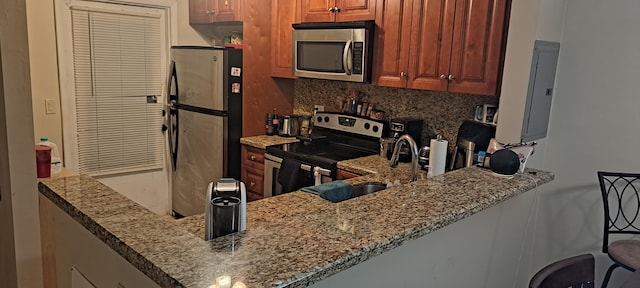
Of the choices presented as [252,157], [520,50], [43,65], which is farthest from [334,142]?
[43,65]

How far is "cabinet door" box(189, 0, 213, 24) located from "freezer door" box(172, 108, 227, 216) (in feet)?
2.81

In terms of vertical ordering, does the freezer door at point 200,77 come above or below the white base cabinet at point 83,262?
above

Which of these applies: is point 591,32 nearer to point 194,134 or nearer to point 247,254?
point 247,254

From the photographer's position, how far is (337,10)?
3.32 m

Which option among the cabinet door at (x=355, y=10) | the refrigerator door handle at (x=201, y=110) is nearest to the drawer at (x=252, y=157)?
the refrigerator door handle at (x=201, y=110)

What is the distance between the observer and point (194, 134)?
4023mm

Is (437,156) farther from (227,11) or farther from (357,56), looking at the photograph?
(227,11)

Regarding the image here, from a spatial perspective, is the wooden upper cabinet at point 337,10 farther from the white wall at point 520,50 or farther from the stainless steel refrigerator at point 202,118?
the white wall at point 520,50

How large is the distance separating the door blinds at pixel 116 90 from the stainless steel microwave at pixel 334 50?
148cm

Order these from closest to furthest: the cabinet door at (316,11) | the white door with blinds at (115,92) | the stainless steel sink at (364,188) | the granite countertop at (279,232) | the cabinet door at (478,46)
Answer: the granite countertop at (279,232), the stainless steel sink at (364,188), the cabinet door at (478,46), the cabinet door at (316,11), the white door with blinds at (115,92)

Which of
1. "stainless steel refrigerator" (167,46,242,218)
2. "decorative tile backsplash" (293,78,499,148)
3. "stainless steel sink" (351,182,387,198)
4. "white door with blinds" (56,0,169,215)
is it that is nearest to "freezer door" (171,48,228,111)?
"stainless steel refrigerator" (167,46,242,218)

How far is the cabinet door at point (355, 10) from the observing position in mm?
3141

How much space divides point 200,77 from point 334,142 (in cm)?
123

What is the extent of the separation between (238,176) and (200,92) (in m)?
0.77
